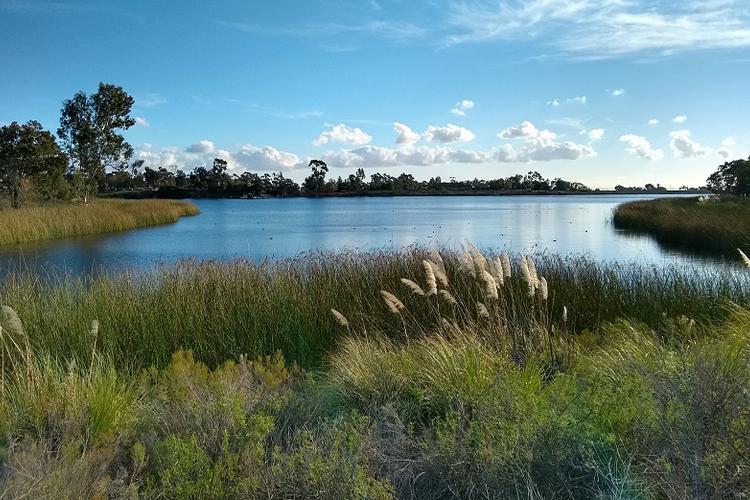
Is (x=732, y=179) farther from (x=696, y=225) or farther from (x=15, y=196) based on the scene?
(x=15, y=196)

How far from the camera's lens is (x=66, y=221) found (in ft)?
102

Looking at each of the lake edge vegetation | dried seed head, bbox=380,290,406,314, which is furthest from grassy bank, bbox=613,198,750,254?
dried seed head, bbox=380,290,406,314

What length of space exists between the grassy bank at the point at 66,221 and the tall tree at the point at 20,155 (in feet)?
14.9

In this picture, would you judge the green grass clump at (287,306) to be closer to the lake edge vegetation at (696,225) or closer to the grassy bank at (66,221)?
the lake edge vegetation at (696,225)

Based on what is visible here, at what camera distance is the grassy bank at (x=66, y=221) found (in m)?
27.0

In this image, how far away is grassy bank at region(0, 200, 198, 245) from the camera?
88.7 ft

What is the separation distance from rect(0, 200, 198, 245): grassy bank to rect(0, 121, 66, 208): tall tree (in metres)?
4.56

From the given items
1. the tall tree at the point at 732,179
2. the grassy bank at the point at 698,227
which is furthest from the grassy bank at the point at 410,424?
the tall tree at the point at 732,179

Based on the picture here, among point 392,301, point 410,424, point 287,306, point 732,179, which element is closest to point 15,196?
point 287,306

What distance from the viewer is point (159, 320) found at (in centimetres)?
732

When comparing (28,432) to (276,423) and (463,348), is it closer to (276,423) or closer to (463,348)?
(276,423)

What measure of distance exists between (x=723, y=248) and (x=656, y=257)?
315 centimetres

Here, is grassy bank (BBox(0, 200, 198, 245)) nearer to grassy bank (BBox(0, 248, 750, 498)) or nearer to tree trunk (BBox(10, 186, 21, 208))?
tree trunk (BBox(10, 186, 21, 208))

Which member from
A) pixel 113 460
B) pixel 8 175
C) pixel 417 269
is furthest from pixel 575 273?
pixel 8 175
